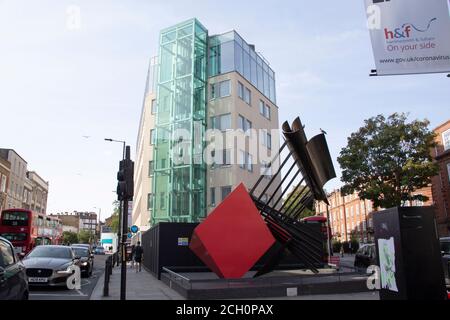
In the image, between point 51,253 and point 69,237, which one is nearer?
point 51,253

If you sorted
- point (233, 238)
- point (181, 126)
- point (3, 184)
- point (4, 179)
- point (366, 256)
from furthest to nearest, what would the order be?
point (4, 179)
point (3, 184)
point (181, 126)
point (366, 256)
point (233, 238)

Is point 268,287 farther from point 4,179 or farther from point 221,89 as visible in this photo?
point 4,179

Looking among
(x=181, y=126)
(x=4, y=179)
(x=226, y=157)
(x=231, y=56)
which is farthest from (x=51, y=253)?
(x=4, y=179)

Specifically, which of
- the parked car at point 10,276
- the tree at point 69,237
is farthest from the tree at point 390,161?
the tree at point 69,237

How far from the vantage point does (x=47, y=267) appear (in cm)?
1265

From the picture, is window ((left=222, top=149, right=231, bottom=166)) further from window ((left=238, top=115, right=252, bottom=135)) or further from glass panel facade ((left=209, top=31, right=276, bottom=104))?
glass panel facade ((left=209, top=31, right=276, bottom=104))

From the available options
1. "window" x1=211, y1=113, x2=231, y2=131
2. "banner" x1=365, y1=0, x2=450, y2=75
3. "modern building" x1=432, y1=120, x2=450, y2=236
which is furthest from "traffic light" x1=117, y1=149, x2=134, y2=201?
"modern building" x1=432, y1=120, x2=450, y2=236

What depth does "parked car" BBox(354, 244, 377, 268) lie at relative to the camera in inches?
692

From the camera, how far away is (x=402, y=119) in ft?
101

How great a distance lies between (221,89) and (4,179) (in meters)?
36.6

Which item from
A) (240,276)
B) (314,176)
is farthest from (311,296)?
(314,176)

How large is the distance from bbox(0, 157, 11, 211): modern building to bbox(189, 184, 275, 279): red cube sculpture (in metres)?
48.8

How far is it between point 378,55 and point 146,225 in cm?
3265
